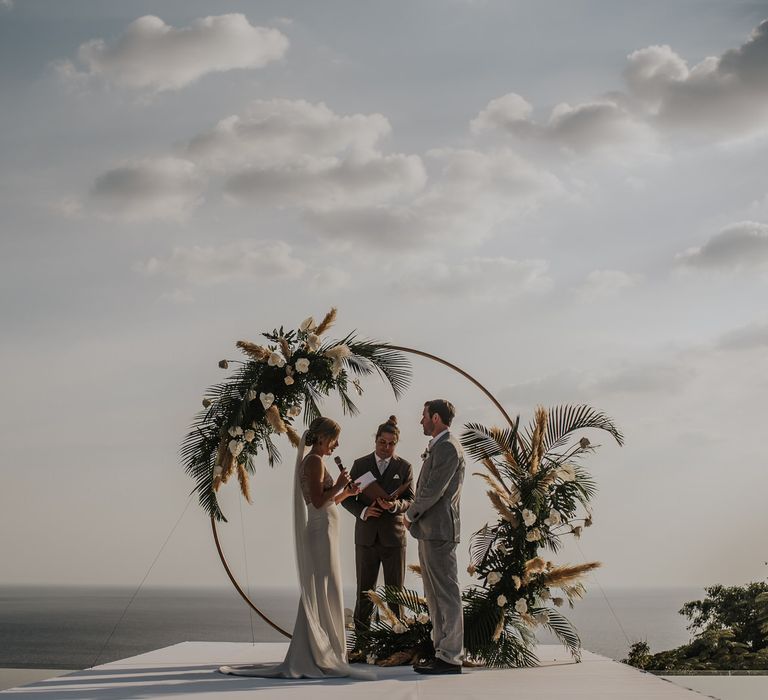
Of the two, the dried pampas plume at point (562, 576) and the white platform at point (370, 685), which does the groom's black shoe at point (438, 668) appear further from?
the dried pampas plume at point (562, 576)

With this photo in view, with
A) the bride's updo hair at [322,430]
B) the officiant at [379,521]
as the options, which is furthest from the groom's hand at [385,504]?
the bride's updo hair at [322,430]

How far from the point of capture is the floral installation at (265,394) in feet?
25.3

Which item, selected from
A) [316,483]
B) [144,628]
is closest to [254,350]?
[316,483]

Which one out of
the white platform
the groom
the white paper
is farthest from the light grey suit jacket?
the white platform

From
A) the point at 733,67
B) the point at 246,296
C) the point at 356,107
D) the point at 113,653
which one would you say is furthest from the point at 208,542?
the point at 113,653

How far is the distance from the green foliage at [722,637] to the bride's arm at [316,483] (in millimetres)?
4058

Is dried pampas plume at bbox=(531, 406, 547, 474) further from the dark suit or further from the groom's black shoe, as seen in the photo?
the groom's black shoe

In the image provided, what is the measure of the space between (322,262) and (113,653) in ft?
159

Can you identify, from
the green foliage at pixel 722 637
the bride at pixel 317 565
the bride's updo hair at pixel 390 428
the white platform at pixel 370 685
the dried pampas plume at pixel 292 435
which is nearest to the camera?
the white platform at pixel 370 685

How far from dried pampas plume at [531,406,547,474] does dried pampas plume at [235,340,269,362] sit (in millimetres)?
2219

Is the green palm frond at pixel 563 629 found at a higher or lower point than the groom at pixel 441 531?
lower

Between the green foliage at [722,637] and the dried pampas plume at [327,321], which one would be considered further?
the green foliage at [722,637]

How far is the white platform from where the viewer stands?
5.67 m

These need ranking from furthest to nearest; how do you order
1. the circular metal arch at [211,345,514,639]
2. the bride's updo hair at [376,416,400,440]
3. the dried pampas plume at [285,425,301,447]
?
the circular metal arch at [211,345,514,639]
the dried pampas plume at [285,425,301,447]
the bride's updo hair at [376,416,400,440]
